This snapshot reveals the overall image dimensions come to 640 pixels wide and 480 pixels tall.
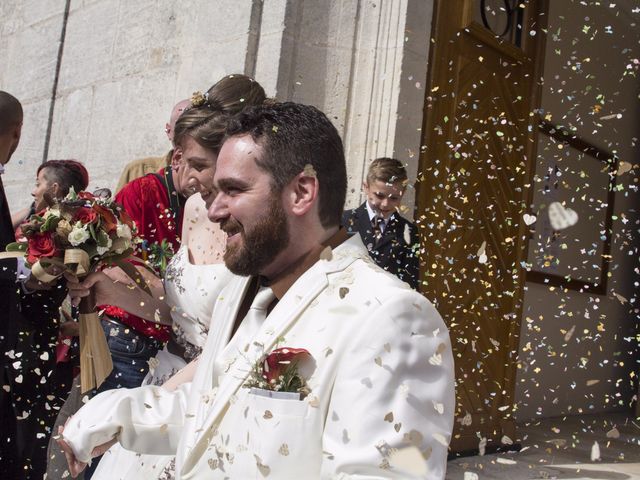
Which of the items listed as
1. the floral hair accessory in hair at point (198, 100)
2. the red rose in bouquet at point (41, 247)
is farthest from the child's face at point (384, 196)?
the red rose in bouquet at point (41, 247)

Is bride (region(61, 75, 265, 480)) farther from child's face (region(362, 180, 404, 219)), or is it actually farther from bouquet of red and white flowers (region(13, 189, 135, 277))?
child's face (region(362, 180, 404, 219))

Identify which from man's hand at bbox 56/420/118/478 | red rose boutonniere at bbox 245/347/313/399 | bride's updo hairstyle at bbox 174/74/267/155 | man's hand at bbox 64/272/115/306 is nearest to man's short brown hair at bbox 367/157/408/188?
bride's updo hairstyle at bbox 174/74/267/155

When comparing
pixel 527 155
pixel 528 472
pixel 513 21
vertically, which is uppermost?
pixel 513 21

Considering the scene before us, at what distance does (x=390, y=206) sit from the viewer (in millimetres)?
4270

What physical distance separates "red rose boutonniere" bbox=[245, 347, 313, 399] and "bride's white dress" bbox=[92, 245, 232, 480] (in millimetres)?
795

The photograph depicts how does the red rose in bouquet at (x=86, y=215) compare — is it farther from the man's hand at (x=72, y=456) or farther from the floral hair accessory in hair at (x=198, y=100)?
the man's hand at (x=72, y=456)

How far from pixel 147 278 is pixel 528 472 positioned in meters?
3.67

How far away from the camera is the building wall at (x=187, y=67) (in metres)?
4.39

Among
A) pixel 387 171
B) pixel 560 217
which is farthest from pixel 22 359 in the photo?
pixel 560 217

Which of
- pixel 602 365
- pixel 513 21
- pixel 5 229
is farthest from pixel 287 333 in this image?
pixel 602 365

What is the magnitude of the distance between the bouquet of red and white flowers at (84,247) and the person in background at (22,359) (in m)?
0.32

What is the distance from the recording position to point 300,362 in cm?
151

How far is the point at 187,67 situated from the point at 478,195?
221 cm

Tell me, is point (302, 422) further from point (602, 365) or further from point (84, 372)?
point (602, 365)
